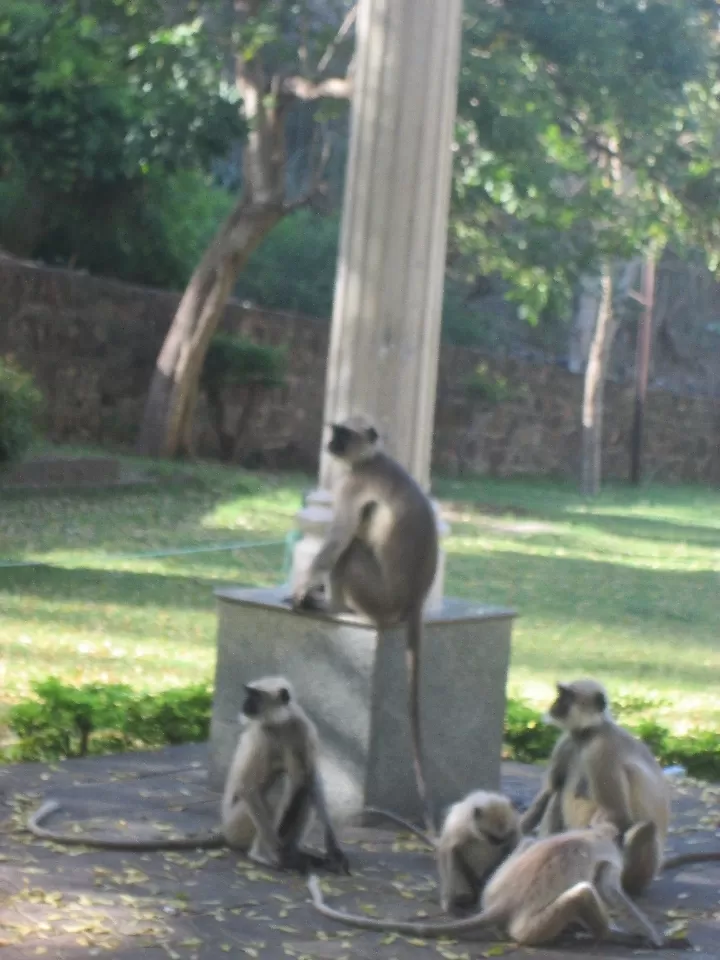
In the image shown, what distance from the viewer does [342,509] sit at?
17.1ft

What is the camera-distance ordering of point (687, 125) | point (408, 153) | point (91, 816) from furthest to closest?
point (687, 125)
point (408, 153)
point (91, 816)

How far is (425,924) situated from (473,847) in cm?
28

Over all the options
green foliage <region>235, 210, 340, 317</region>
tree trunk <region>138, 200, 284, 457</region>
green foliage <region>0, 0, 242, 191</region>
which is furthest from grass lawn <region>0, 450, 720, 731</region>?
green foliage <region>235, 210, 340, 317</region>

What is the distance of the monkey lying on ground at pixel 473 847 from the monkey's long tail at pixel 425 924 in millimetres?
91

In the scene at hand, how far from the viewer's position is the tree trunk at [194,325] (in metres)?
16.6

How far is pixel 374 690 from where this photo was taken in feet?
17.1

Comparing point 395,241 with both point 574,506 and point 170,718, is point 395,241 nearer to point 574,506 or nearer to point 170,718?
point 170,718

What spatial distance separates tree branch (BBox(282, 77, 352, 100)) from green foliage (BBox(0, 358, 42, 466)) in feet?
13.0

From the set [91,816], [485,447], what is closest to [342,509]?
[91,816]

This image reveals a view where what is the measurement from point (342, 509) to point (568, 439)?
66.6ft

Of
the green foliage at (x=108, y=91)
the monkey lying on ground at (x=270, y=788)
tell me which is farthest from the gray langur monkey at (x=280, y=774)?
the green foliage at (x=108, y=91)

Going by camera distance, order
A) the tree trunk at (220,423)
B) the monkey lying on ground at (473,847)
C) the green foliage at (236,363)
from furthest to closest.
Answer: the tree trunk at (220,423)
the green foliage at (236,363)
the monkey lying on ground at (473,847)

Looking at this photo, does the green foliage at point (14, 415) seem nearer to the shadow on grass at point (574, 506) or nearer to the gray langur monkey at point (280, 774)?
the shadow on grass at point (574, 506)

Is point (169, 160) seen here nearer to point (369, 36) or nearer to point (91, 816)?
point (369, 36)
